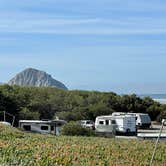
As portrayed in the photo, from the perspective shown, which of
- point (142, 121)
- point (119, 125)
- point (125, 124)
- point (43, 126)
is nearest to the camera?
point (43, 126)

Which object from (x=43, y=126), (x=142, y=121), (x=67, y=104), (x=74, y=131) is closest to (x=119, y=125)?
(x=43, y=126)

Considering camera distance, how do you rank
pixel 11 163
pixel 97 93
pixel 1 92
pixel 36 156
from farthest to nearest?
pixel 97 93
pixel 1 92
pixel 36 156
pixel 11 163

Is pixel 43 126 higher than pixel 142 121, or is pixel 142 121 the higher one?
pixel 142 121

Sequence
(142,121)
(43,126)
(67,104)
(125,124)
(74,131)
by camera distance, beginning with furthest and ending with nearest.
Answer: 1. (67,104)
2. (142,121)
3. (125,124)
4. (43,126)
5. (74,131)

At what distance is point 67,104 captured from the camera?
257 ft

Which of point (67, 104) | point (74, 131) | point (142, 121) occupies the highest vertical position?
point (67, 104)

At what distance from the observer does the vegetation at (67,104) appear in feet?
230

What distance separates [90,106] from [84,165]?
2563 inches

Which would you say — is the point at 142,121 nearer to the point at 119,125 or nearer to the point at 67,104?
the point at 119,125

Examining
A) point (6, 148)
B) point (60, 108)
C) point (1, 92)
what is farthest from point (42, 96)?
point (6, 148)

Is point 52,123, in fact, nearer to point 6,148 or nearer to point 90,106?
point 90,106

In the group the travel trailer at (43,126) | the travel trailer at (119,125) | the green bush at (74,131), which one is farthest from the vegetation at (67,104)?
the green bush at (74,131)

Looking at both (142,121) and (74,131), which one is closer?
(74,131)

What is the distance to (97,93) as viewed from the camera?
290ft
